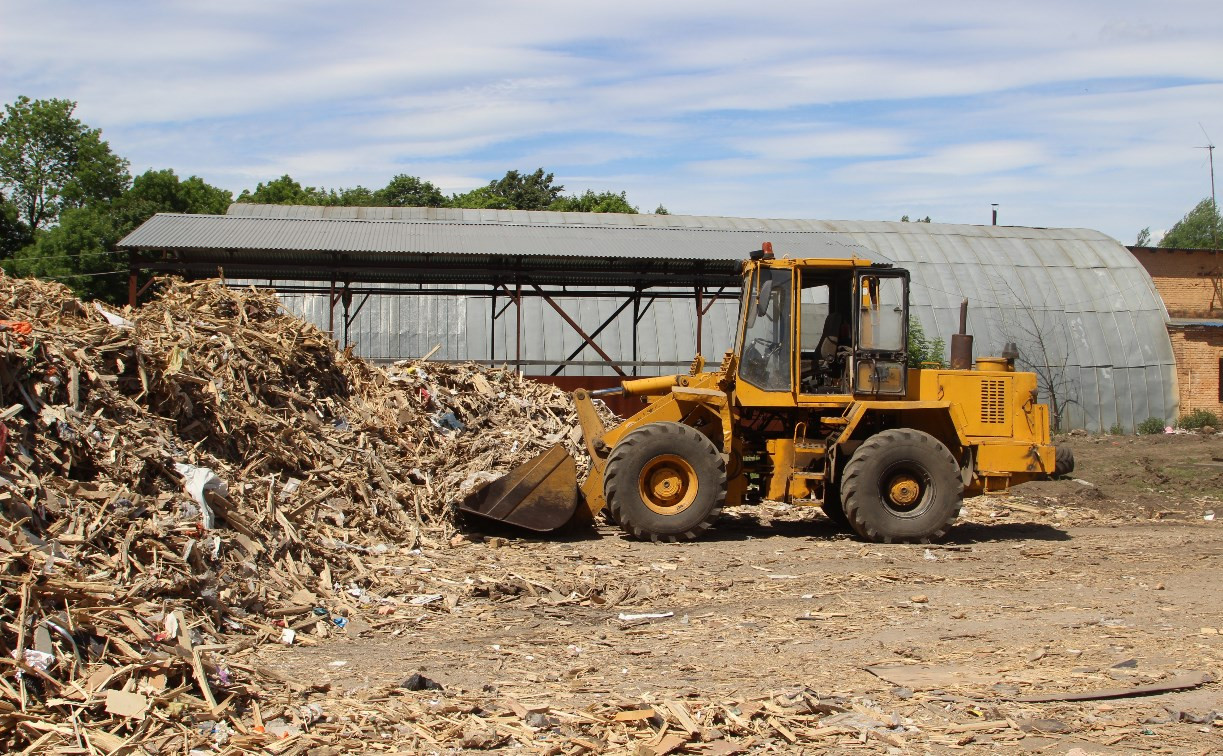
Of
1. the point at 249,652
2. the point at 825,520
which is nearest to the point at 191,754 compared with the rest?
the point at 249,652

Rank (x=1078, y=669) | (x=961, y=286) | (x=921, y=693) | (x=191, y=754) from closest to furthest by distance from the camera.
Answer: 1. (x=191, y=754)
2. (x=921, y=693)
3. (x=1078, y=669)
4. (x=961, y=286)

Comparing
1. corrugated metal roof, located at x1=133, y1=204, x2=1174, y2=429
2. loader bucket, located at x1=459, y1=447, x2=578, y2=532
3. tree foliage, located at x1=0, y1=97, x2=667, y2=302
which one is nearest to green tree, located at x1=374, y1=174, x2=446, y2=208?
tree foliage, located at x1=0, y1=97, x2=667, y2=302

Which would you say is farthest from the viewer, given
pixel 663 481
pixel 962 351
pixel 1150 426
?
pixel 1150 426

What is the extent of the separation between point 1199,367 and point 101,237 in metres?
33.7

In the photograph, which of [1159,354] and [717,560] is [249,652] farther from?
[1159,354]

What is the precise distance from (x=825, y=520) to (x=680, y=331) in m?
14.6

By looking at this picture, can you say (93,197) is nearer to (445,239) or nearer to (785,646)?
(445,239)

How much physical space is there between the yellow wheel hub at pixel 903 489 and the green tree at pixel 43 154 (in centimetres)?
4642

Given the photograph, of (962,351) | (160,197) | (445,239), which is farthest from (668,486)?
(160,197)

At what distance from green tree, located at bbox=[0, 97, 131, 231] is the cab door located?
1809 inches

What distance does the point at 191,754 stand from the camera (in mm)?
5191

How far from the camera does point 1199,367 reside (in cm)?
2750

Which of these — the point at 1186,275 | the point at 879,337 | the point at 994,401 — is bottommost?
the point at 994,401

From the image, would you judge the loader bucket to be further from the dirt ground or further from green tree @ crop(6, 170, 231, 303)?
green tree @ crop(6, 170, 231, 303)
